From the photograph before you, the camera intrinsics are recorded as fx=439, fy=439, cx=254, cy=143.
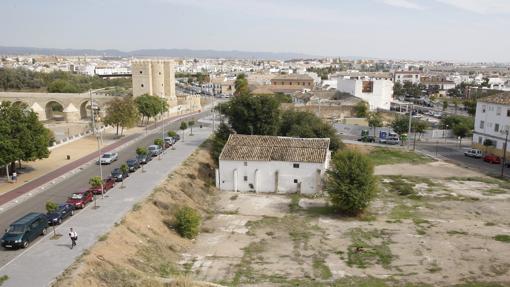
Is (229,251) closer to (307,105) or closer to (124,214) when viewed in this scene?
(124,214)

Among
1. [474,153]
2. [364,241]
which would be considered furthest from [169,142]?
[474,153]

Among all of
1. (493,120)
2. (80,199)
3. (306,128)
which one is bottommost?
(80,199)

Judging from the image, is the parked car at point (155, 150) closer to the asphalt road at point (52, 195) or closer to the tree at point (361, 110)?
the asphalt road at point (52, 195)

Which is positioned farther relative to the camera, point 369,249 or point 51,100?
point 51,100

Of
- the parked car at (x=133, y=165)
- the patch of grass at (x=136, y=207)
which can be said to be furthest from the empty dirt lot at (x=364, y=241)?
the parked car at (x=133, y=165)

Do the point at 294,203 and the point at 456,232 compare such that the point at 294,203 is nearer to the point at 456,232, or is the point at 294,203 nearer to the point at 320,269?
the point at 456,232
